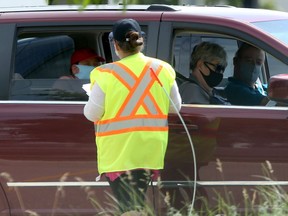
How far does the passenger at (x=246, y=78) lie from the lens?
5.93 meters

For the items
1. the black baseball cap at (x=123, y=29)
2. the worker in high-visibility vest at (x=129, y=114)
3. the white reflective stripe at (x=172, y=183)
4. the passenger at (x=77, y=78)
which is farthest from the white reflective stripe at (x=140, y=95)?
the passenger at (x=77, y=78)

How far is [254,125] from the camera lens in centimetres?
558

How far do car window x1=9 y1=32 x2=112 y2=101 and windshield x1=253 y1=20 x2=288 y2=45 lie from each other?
1136mm

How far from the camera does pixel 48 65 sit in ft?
19.8

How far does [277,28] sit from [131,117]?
1.44 meters

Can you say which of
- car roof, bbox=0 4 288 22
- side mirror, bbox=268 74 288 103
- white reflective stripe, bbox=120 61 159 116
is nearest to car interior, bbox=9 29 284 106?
car roof, bbox=0 4 288 22

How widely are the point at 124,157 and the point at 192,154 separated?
64 centimetres

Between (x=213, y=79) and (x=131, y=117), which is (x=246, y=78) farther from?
(x=131, y=117)

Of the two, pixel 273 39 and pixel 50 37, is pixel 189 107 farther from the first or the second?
pixel 50 37

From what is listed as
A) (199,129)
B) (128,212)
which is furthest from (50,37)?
(128,212)

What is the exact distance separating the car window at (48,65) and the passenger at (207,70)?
67 cm

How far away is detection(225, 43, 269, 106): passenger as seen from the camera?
593cm

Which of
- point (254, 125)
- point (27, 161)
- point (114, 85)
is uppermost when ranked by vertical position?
point (114, 85)

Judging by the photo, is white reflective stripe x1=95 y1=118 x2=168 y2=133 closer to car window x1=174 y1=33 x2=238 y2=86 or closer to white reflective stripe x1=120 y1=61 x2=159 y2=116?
white reflective stripe x1=120 y1=61 x2=159 y2=116
